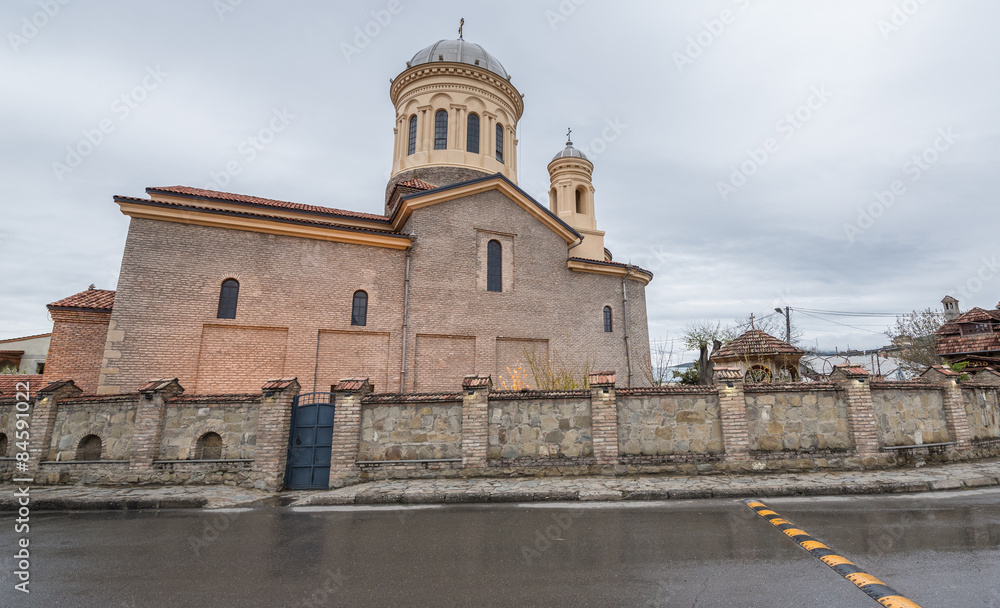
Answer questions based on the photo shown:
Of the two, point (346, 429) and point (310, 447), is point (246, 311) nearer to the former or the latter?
point (310, 447)

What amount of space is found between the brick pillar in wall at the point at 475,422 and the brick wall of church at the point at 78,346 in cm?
1317

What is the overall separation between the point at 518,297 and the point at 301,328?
752cm

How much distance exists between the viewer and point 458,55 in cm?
2272

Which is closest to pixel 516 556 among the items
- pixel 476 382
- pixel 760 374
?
pixel 476 382

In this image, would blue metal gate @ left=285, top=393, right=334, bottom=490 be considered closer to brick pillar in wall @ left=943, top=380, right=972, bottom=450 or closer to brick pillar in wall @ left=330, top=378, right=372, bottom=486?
brick pillar in wall @ left=330, top=378, right=372, bottom=486

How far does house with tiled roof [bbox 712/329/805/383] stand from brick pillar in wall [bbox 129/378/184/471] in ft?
48.6

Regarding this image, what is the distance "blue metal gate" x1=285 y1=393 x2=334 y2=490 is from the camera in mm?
8906

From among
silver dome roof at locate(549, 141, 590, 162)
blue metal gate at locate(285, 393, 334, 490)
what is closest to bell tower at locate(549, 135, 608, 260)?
silver dome roof at locate(549, 141, 590, 162)

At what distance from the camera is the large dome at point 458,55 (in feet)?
74.2

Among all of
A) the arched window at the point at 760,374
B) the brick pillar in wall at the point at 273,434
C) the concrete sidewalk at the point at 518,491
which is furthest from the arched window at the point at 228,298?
the arched window at the point at 760,374

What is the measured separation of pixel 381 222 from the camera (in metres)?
17.8

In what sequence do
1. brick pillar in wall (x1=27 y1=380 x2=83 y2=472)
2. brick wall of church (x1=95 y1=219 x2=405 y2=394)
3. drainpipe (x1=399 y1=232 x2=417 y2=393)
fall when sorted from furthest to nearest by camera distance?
drainpipe (x1=399 y1=232 x2=417 y2=393) < brick wall of church (x1=95 y1=219 x2=405 y2=394) < brick pillar in wall (x1=27 y1=380 x2=83 y2=472)

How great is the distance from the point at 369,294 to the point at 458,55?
14.6 metres

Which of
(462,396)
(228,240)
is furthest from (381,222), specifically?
(462,396)
